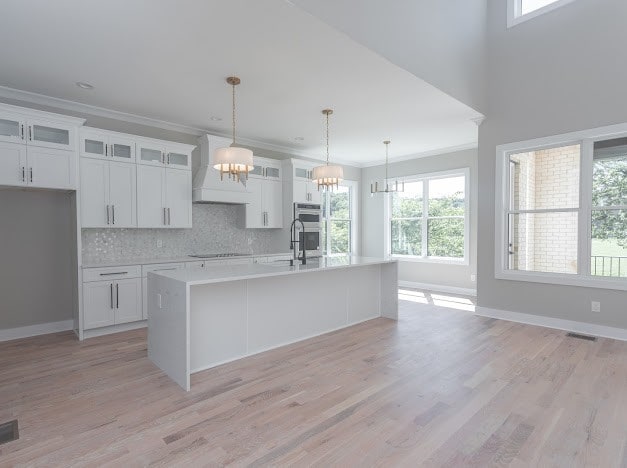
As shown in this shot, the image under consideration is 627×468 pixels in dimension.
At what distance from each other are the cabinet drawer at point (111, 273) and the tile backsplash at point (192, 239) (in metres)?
0.54

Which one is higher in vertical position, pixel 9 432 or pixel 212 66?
pixel 212 66

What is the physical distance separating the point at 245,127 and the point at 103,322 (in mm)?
3258

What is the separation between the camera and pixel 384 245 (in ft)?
25.4

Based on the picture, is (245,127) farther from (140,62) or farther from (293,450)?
(293,450)

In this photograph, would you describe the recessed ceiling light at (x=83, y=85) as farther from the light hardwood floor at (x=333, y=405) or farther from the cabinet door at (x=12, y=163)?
the light hardwood floor at (x=333, y=405)

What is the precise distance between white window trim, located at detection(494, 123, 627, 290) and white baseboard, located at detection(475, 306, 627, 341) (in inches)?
18.2

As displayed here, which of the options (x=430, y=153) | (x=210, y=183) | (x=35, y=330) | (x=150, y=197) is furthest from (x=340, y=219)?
(x=35, y=330)

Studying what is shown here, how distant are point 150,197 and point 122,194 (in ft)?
1.12

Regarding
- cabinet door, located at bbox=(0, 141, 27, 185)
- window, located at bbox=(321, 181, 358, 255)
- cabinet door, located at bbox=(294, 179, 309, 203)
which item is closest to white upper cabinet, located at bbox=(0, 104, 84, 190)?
cabinet door, located at bbox=(0, 141, 27, 185)

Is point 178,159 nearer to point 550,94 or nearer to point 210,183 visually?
point 210,183

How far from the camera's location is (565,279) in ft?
13.9

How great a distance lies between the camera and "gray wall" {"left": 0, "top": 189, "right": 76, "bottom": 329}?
3900 millimetres

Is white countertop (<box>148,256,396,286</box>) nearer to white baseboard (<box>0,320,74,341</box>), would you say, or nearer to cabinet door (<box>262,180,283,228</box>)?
white baseboard (<box>0,320,74,341</box>)

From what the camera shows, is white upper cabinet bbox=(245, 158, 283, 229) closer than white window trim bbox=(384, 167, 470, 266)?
Yes
